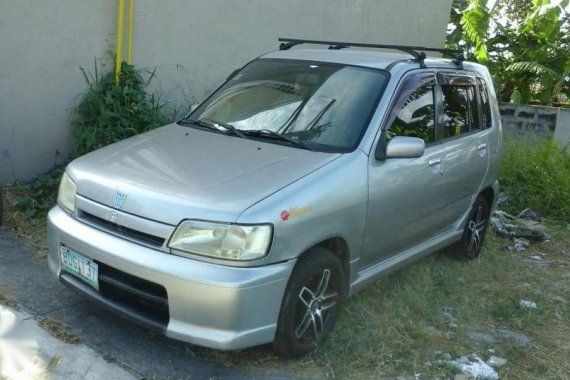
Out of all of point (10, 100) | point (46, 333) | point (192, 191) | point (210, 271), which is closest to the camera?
point (210, 271)

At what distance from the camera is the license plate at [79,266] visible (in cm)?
339

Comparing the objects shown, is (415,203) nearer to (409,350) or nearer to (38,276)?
(409,350)

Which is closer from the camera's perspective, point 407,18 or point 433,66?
point 433,66

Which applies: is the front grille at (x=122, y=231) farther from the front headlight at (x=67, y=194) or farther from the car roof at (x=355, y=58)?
the car roof at (x=355, y=58)

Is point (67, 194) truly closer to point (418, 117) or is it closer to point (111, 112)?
point (418, 117)

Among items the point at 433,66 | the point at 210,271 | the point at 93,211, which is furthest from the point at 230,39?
the point at 210,271

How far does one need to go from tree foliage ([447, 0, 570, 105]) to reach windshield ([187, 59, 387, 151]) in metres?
9.01

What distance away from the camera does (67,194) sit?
3721 mm

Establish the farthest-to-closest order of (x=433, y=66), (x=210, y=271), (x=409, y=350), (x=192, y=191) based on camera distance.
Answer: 1. (x=433, y=66)
2. (x=409, y=350)
3. (x=192, y=191)
4. (x=210, y=271)

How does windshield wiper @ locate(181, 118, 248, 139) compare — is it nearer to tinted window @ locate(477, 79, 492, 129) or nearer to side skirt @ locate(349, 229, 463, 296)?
side skirt @ locate(349, 229, 463, 296)

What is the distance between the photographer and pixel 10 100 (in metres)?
5.78

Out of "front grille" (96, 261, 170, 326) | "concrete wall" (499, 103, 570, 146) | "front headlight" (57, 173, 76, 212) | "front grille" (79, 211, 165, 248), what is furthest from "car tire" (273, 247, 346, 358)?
"concrete wall" (499, 103, 570, 146)

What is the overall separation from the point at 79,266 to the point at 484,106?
3752 mm

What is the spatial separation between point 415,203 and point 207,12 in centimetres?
399
